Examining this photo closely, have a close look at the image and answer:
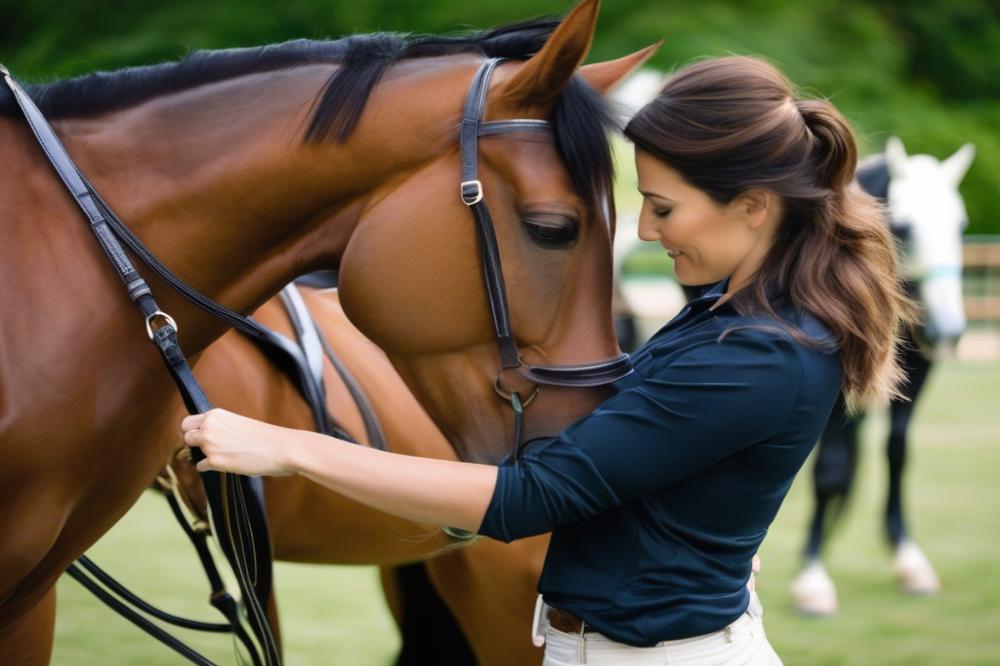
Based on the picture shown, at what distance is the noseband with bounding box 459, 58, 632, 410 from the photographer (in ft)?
5.81

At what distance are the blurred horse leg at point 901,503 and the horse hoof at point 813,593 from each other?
0.48m

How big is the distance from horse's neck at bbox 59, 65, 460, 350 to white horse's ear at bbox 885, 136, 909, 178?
14.9 feet

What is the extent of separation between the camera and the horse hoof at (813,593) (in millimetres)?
5121

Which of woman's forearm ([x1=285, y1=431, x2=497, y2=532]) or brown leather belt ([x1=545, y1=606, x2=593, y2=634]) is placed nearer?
woman's forearm ([x1=285, y1=431, x2=497, y2=532])

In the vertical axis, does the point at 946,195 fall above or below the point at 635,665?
below

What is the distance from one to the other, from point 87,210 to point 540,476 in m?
0.89

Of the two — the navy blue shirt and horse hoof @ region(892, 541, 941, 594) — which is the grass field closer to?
horse hoof @ region(892, 541, 941, 594)

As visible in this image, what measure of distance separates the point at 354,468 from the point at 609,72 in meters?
0.88

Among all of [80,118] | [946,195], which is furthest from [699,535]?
[946,195]

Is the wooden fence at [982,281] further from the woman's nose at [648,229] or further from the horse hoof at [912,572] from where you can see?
the woman's nose at [648,229]

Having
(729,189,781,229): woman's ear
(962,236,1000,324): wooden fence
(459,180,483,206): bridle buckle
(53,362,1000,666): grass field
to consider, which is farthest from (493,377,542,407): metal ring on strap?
(962,236,1000,324): wooden fence

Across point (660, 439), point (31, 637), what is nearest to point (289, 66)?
point (660, 439)

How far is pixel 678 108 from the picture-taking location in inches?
65.9

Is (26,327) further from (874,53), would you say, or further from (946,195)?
(874,53)
